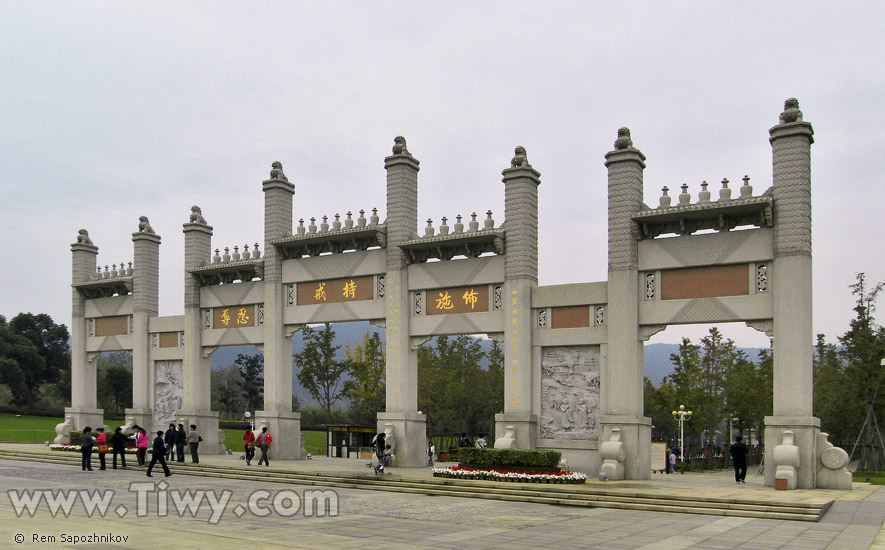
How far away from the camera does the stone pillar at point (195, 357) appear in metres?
32.8

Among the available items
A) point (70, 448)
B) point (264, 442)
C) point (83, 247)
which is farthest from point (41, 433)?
point (264, 442)

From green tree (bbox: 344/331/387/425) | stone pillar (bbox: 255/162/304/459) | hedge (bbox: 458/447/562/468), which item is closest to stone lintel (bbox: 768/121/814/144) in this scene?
hedge (bbox: 458/447/562/468)

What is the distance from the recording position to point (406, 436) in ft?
88.0

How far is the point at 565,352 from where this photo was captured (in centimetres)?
2488

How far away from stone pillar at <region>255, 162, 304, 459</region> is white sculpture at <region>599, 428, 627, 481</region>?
12.4 metres

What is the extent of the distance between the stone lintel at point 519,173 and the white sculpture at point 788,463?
36.1 ft

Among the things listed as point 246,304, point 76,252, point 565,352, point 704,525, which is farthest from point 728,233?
point 76,252

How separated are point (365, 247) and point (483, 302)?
539 centimetres

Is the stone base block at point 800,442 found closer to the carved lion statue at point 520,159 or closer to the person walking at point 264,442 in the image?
the carved lion statue at point 520,159

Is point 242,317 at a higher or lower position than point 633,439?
higher

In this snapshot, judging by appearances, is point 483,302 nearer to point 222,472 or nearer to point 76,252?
point 222,472

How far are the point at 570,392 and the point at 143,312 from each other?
67.4 ft

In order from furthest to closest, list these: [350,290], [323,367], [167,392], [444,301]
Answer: [323,367]
[167,392]
[350,290]
[444,301]

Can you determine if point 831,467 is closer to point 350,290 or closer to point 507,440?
point 507,440
